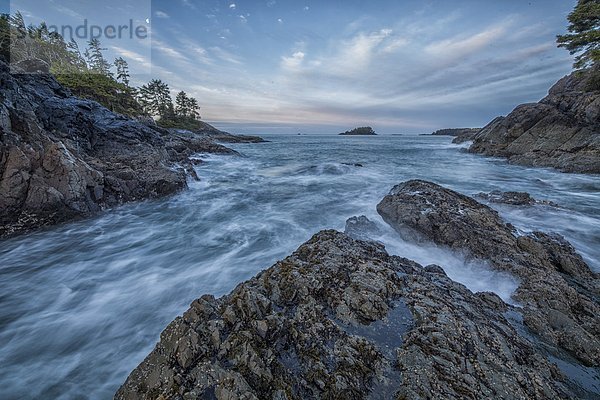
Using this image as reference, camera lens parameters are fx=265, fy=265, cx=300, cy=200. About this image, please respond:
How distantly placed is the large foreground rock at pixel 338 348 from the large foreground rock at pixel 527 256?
41.3 inches

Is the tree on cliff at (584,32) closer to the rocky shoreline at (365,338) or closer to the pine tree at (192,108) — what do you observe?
the rocky shoreline at (365,338)

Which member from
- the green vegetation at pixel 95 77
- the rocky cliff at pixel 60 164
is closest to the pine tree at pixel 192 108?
the green vegetation at pixel 95 77

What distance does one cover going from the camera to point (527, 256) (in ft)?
20.6

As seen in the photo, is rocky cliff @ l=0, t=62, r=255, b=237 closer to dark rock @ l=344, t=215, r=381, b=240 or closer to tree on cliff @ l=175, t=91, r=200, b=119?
dark rock @ l=344, t=215, r=381, b=240

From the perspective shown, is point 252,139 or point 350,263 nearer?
point 350,263

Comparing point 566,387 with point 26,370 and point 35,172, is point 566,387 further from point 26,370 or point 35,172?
point 35,172

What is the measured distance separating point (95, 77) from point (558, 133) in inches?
2648

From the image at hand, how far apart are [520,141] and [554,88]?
26081 millimetres

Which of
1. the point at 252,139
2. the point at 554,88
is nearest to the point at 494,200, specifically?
the point at 554,88

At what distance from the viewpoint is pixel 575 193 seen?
15.5 metres

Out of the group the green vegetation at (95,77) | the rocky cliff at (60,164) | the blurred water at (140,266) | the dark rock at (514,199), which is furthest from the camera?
the green vegetation at (95,77)

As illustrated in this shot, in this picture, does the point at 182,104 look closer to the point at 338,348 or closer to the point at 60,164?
the point at 60,164

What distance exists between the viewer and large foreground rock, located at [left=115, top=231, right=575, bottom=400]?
2678mm

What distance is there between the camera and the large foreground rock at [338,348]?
105 inches
